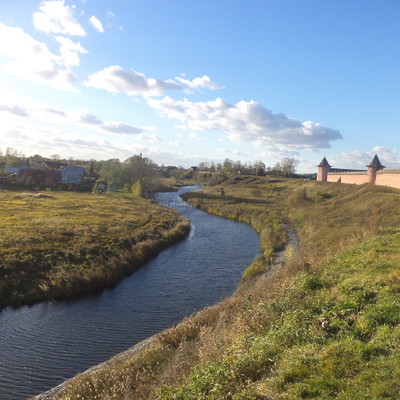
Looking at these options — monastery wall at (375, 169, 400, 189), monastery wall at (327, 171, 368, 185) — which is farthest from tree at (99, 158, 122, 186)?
monastery wall at (375, 169, 400, 189)

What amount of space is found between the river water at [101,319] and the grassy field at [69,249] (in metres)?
1.08

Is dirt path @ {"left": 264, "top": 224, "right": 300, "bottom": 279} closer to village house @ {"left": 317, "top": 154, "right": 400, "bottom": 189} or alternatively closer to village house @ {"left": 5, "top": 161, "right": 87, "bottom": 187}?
village house @ {"left": 317, "top": 154, "right": 400, "bottom": 189}

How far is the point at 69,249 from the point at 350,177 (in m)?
58.5

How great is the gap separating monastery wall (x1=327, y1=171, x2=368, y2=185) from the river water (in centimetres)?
4096

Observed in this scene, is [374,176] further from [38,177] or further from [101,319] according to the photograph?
[38,177]

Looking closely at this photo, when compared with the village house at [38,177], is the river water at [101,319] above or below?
below

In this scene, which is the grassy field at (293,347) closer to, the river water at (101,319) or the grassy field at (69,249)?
the river water at (101,319)

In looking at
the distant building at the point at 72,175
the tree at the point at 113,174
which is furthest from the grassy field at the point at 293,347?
the tree at the point at 113,174

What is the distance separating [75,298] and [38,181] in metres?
70.0

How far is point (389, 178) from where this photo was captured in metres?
48.2

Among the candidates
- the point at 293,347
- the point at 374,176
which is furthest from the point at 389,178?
the point at 293,347

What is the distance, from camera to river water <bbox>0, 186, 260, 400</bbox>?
43.7 ft

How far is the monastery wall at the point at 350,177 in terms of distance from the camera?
6088 centimetres

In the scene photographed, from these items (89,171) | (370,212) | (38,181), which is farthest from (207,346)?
(89,171)
